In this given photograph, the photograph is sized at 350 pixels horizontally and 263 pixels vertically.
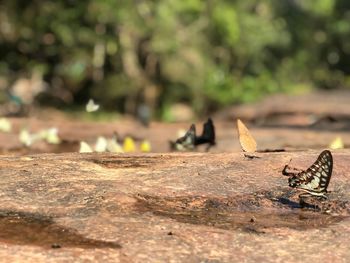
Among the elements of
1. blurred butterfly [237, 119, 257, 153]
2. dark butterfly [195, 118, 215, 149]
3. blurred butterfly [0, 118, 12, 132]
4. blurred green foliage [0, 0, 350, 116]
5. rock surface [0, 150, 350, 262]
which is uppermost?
blurred green foliage [0, 0, 350, 116]

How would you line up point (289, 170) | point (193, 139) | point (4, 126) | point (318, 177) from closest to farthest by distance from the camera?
point (318, 177), point (289, 170), point (193, 139), point (4, 126)

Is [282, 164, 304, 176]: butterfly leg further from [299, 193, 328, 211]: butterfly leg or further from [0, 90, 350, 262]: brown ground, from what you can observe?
[299, 193, 328, 211]: butterfly leg

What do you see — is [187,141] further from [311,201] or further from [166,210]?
[166,210]

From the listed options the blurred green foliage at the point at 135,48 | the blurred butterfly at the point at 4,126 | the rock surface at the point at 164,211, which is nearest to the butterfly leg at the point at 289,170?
the rock surface at the point at 164,211

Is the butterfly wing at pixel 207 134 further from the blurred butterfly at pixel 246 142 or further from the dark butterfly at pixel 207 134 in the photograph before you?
the blurred butterfly at pixel 246 142

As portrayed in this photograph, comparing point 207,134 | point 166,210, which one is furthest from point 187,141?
point 166,210

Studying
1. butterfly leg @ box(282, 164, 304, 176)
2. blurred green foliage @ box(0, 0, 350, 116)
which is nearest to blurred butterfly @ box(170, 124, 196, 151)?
butterfly leg @ box(282, 164, 304, 176)

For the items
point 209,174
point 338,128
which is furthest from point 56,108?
point 209,174
